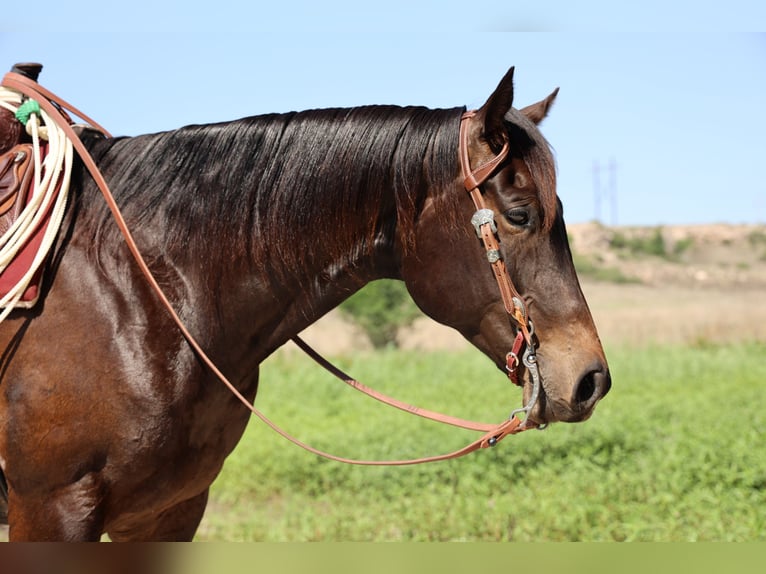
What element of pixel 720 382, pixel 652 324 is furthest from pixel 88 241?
pixel 652 324

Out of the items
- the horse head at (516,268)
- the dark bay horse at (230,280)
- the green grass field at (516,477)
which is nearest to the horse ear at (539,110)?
the dark bay horse at (230,280)

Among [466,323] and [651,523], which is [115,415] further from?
[651,523]

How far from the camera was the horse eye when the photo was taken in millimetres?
2262

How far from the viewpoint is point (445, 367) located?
38.3 ft

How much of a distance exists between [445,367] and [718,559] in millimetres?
Result: 10445

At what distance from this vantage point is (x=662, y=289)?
116 feet

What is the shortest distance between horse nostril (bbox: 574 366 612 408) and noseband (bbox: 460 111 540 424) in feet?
0.42

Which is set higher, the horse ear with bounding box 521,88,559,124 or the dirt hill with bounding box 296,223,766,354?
the horse ear with bounding box 521,88,559,124

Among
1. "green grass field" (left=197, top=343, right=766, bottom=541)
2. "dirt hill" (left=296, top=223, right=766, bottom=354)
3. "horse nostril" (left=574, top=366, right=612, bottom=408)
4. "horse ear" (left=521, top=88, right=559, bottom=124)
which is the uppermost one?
"horse ear" (left=521, top=88, right=559, bottom=124)

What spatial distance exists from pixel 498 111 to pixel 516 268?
0.49 metres

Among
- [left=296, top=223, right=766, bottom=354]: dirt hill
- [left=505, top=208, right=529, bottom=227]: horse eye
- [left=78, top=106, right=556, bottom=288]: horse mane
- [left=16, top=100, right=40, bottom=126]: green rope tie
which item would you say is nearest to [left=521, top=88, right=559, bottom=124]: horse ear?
[left=78, top=106, right=556, bottom=288]: horse mane

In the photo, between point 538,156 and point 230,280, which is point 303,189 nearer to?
point 230,280

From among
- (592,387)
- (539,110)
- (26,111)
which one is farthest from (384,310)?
(592,387)

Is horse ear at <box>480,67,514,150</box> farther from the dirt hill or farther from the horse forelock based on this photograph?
the dirt hill
